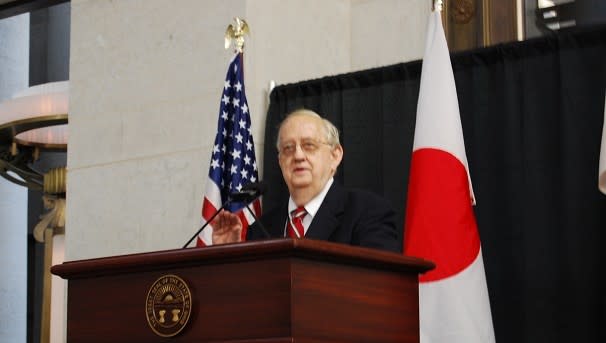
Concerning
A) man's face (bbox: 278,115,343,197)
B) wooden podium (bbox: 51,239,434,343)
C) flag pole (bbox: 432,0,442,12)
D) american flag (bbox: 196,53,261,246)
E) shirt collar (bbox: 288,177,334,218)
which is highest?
flag pole (bbox: 432,0,442,12)

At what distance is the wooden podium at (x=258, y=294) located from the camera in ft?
A: 10.0

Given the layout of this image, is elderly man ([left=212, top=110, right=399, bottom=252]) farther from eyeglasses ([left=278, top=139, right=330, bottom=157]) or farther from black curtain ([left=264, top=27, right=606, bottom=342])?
black curtain ([left=264, top=27, right=606, bottom=342])

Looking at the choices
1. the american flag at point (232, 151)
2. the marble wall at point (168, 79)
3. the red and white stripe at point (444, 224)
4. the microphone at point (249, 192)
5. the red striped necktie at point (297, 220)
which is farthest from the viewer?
the marble wall at point (168, 79)

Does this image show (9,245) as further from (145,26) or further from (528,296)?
(528,296)

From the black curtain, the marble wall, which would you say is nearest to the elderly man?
the black curtain

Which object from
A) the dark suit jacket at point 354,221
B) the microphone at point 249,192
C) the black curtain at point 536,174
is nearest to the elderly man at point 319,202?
the dark suit jacket at point 354,221

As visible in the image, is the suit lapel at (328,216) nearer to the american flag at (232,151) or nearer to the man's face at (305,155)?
the man's face at (305,155)

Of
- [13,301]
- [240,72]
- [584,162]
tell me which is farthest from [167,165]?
[13,301]

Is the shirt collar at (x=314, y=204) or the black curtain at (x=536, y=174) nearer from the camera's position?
the shirt collar at (x=314, y=204)

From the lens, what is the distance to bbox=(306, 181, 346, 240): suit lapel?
13.0ft

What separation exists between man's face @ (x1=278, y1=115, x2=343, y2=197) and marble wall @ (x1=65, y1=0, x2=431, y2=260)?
1.74 m

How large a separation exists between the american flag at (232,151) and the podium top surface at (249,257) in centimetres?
190

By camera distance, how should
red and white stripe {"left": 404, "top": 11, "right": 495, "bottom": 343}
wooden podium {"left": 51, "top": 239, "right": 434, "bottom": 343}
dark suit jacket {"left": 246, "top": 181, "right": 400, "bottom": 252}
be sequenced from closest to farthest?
wooden podium {"left": 51, "top": 239, "right": 434, "bottom": 343}
dark suit jacket {"left": 246, "top": 181, "right": 400, "bottom": 252}
red and white stripe {"left": 404, "top": 11, "right": 495, "bottom": 343}

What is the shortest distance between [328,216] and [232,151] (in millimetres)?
1587
